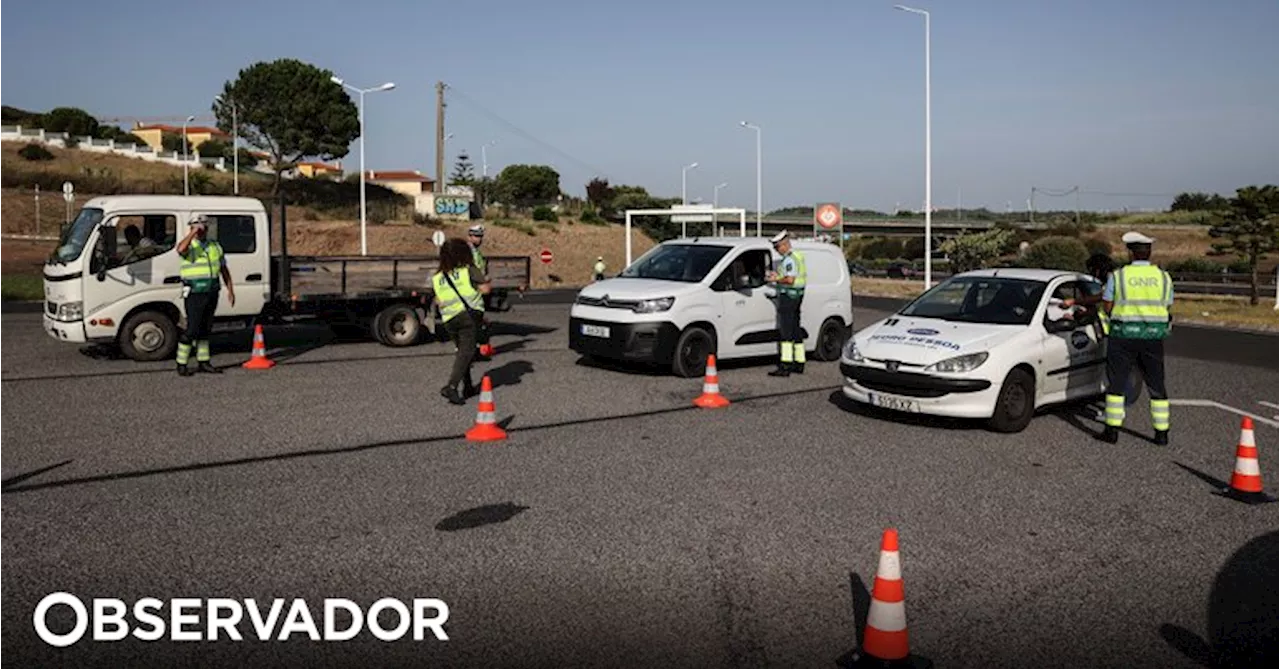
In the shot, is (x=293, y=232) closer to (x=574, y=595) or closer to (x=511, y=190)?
(x=574, y=595)

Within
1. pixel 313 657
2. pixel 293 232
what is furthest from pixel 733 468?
pixel 293 232

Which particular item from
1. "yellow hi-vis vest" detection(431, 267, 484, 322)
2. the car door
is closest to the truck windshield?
"yellow hi-vis vest" detection(431, 267, 484, 322)

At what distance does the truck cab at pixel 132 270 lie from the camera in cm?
1295

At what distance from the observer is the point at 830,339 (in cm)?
1455

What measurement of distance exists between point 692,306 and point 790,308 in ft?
4.16

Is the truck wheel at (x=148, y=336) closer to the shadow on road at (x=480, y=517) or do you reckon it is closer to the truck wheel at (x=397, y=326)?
the truck wheel at (x=397, y=326)

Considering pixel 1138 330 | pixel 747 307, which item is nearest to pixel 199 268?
pixel 747 307

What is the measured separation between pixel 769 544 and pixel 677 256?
785 centimetres

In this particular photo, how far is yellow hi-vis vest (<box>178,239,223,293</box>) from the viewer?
1208cm

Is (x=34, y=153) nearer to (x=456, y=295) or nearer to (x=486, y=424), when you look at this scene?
(x=456, y=295)

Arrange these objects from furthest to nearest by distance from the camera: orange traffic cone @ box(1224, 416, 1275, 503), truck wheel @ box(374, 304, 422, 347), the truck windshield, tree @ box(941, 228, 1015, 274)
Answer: tree @ box(941, 228, 1015, 274)
truck wheel @ box(374, 304, 422, 347)
the truck windshield
orange traffic cone @ box(1224, 416, 1275, 503)

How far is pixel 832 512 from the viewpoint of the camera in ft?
21.5

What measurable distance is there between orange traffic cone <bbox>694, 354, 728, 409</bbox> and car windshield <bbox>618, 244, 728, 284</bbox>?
7.45 feet

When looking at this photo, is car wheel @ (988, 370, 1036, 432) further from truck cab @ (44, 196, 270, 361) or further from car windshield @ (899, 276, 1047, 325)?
truck cab @ (44, 196, 270, 361)
